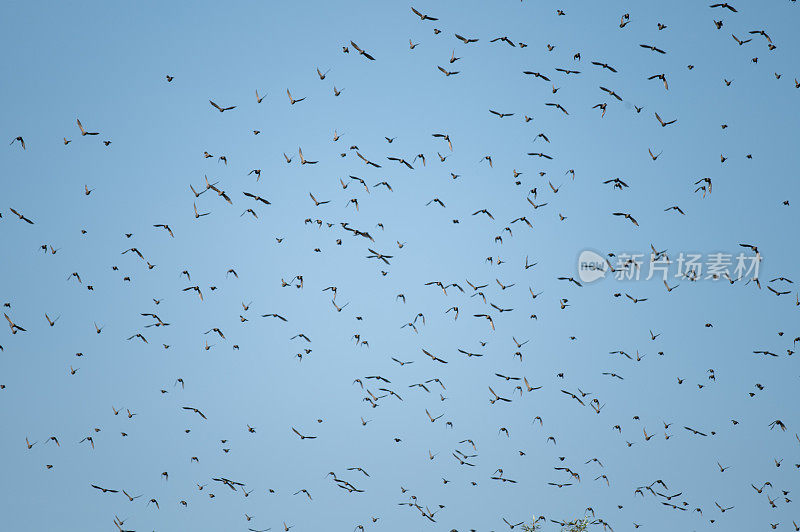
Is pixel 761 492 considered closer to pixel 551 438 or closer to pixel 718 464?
pixel 718 464

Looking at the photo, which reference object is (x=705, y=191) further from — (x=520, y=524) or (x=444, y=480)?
(x=520, y=524)

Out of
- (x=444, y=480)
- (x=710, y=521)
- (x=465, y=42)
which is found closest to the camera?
(x=465, y=42)

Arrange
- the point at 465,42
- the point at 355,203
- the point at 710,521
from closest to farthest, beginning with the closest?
the point at 465,42, the point at 355,203, the point at 710,521

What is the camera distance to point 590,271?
4284 cm

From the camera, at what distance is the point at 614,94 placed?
35.2 metres

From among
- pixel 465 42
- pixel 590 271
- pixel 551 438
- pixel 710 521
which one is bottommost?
pixel 710 521

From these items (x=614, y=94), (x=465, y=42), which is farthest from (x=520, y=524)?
(x=465, y=42)

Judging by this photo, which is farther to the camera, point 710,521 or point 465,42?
point 710,521

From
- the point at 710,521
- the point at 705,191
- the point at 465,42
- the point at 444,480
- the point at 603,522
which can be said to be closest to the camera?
the point at 465,42

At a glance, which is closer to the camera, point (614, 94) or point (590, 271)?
point (614, 94)

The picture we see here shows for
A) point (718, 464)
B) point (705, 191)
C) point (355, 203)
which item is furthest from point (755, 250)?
point (355, 203)

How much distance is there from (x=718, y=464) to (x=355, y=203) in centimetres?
2287

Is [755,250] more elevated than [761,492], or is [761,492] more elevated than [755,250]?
[755,250]

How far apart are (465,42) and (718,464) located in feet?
87.2
